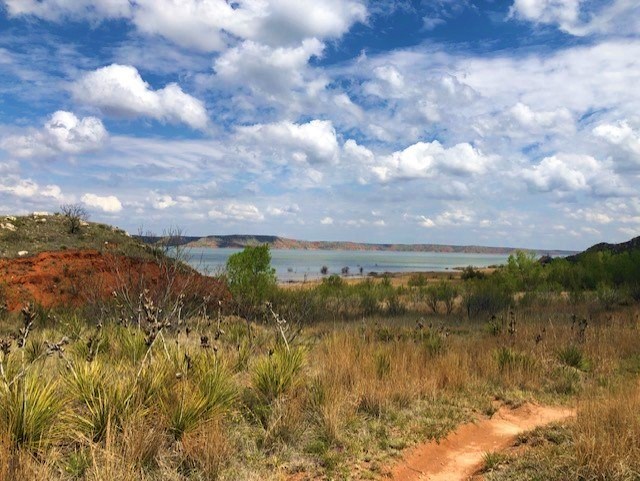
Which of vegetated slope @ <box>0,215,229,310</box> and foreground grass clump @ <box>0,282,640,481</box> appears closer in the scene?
foreground grass clump @ <box>0,282,640,481</box>

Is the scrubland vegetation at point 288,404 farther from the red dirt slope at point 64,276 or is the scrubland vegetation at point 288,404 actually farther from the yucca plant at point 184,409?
the red dirt slope at point 64,276

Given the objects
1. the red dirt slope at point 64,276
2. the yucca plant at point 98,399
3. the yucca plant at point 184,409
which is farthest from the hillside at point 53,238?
the yucca plant at point 184,409

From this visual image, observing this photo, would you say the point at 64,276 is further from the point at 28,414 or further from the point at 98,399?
the point at 28,414

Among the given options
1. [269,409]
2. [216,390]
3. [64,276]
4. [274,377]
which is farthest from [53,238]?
[269,409]

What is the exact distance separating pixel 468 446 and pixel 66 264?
24989 millimetres

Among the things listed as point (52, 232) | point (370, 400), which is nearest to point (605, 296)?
point (370, 400)

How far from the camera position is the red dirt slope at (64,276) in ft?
71.2

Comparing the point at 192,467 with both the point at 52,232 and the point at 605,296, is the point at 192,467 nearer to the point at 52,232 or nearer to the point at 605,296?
the point at 605,296

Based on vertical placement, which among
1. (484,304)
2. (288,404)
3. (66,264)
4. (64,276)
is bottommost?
(484,304)

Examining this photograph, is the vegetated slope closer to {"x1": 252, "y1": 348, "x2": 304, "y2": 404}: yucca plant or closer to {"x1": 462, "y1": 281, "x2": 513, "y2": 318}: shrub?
{"x1": 252, "y1": 348, "x2": 304, "y2": 404}: yucca plant

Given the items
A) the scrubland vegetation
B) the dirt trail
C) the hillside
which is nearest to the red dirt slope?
the hillside

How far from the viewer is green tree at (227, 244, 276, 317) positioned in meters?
20.9

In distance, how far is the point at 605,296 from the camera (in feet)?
76.6

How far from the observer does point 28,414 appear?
5105 millimetres
